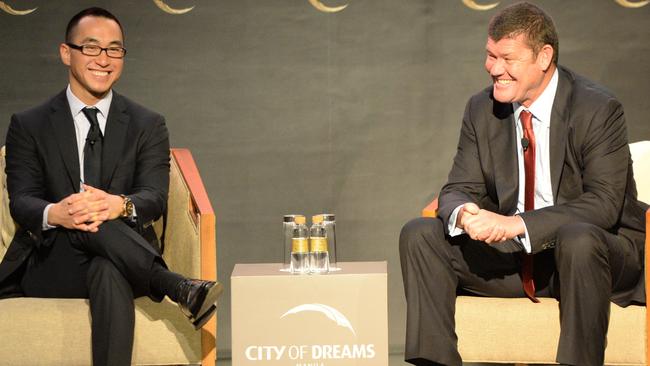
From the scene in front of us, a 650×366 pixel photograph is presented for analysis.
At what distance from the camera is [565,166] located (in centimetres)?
340

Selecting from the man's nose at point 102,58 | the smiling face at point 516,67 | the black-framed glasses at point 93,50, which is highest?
the black-framed glasses at point 93,50

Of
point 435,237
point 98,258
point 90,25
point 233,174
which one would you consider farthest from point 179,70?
point 435,237

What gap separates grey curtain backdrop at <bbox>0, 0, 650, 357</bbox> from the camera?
15.3 ft

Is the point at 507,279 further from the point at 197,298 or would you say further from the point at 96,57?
the point at 96,57

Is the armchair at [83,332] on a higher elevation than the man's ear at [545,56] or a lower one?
lower

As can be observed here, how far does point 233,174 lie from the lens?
4.78 metres

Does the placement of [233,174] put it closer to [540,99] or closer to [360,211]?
[360,211]

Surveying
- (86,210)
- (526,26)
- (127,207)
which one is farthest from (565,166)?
(86,210)

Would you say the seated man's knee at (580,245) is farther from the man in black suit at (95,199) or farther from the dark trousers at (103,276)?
the dark trousers at (103,276)

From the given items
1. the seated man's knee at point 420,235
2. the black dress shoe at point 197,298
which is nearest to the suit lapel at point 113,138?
the black dress shoe at point 197,298

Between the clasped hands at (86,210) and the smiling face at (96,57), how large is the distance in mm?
502

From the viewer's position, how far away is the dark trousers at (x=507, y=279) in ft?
9.86

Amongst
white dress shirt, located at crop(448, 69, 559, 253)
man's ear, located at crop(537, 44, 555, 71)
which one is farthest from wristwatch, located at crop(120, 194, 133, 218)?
man's ear, located at crop(537, 44, 555, 71)

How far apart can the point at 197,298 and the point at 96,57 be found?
109 centimetres
